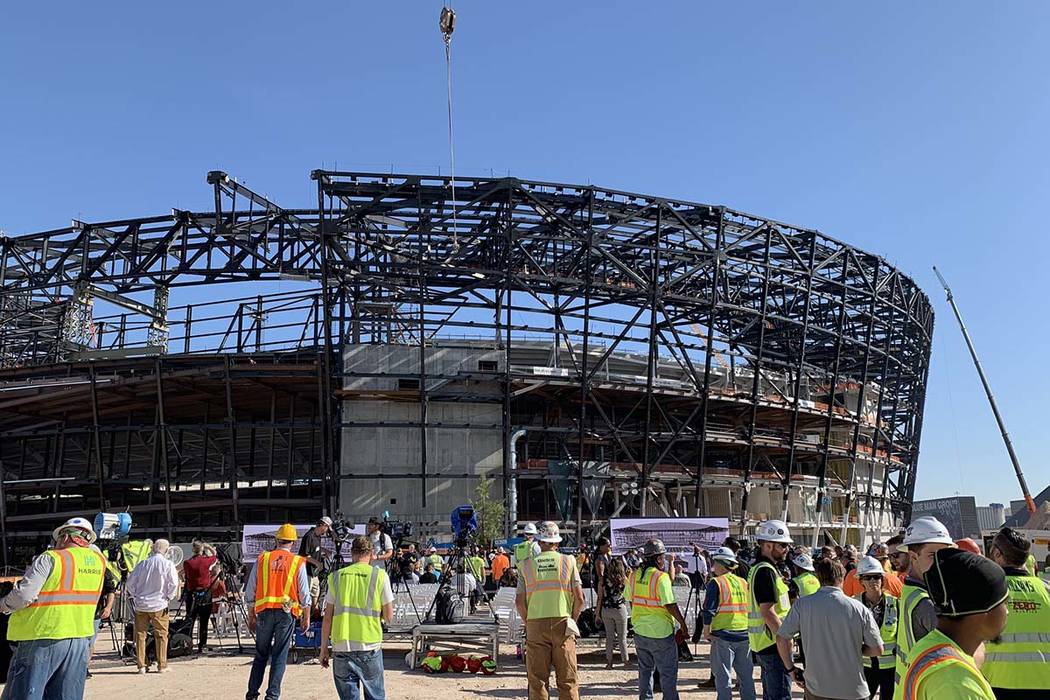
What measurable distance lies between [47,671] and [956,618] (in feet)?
21.0

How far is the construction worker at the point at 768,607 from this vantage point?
641 centimetres

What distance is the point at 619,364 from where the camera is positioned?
40.2 metres

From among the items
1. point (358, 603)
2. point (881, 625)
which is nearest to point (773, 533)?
point (881, 625)

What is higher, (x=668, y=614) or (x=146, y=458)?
(x=146, y=458)

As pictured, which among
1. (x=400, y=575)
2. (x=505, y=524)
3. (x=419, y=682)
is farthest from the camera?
(x=505, y=524)

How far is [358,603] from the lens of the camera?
22.2ft

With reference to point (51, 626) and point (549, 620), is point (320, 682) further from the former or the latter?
point (51, 626)

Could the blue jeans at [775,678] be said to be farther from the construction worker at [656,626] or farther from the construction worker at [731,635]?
the construction worker at [656,626]

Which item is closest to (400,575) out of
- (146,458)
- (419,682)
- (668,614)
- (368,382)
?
(419,682)

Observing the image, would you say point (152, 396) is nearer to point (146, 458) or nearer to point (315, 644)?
point (146, 458)

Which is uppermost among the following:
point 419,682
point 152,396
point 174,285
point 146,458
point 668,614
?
point 174,285

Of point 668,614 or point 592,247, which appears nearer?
point 668,614

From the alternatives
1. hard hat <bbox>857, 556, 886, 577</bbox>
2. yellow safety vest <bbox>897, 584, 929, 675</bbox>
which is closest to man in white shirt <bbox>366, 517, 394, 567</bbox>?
hard hat <bbox>857, 556, 886, 577</bbox>

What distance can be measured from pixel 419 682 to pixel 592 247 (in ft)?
78.7
